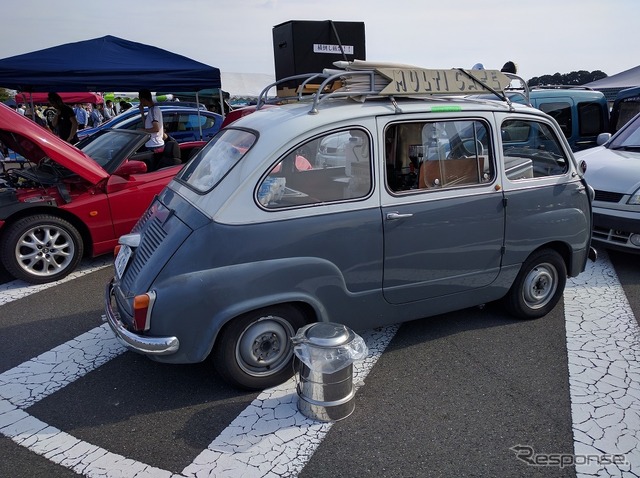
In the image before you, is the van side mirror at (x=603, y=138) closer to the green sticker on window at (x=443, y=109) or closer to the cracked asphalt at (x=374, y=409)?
the cracked asphalt at (x=374, y=409)

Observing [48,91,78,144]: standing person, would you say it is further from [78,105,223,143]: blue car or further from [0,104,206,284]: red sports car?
[0,104,206,284]: red sports car

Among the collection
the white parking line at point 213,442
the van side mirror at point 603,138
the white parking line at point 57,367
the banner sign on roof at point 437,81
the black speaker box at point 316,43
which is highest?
the black speaker box at point 316,43

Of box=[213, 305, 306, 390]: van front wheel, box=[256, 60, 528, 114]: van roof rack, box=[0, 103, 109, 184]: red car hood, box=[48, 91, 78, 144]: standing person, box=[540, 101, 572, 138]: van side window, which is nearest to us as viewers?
box=[213, 305, 306, 390]: van front wheel

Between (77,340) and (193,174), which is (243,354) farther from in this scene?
(77,340)

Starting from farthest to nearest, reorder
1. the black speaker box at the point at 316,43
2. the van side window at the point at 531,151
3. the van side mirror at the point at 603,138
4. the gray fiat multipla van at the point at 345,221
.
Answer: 1. the van side mirror at the point at 603,138
2. the black speaker box at the point at 316,43
3. the van side window at the point at 531,151
4. the gray fiat multipla van at the point at 345,221

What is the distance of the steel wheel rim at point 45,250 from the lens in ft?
16.7

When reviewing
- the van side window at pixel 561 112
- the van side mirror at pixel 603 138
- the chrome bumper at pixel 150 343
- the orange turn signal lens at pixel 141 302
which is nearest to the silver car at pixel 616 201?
the van side mirror at pixel 603 138

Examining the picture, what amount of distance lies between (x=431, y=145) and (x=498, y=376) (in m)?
1.72

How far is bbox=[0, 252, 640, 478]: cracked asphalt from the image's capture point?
2.66 m

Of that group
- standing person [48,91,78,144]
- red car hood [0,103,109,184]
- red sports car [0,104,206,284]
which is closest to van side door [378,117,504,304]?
red sports car [0,104,206,284]

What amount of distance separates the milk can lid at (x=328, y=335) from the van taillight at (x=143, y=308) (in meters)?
0.94

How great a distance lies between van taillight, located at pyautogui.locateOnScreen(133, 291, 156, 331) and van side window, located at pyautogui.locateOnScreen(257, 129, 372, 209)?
0.87 meters

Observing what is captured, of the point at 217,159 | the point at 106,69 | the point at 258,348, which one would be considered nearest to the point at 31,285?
the point at 217,159

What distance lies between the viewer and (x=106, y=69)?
27.9 ft
